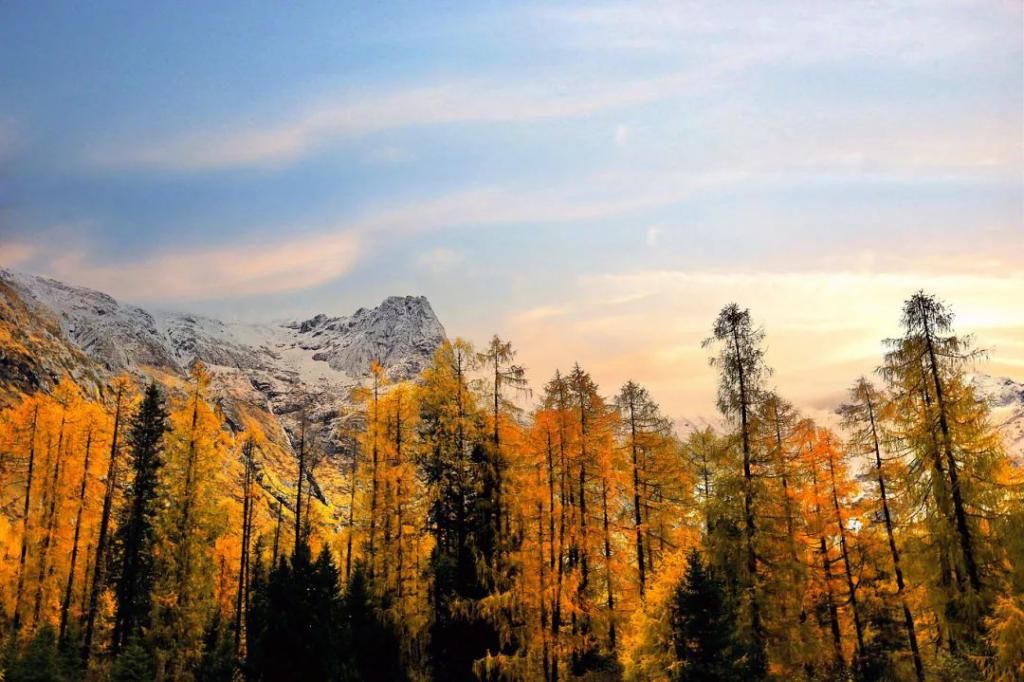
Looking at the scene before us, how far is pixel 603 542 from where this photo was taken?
29.2 m

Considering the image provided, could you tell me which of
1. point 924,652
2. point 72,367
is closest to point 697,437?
point 924,652

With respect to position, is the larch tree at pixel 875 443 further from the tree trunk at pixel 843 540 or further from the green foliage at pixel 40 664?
the green foliage at pixel 40 664

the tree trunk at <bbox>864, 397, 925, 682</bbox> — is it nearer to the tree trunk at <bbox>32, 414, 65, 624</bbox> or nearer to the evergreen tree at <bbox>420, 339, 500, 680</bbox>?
the evergreen tree at <bbox>420, 339, 500, 680</bbox>

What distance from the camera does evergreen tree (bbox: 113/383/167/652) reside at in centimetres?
3581

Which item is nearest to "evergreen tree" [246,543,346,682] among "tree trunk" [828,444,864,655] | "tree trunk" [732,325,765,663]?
"tree trunk" [732,325,765,663]

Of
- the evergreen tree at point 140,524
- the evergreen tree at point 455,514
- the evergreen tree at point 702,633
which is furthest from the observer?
the evergreen tree at point 140,524

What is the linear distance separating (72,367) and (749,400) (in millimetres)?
168730

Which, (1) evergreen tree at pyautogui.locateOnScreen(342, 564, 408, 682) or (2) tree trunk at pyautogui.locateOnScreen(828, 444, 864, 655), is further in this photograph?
A: (2) tree trunk at pyautogui.locateOnScreen(828, 444, 864, 655)

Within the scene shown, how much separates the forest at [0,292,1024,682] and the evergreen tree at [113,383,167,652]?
0.19m

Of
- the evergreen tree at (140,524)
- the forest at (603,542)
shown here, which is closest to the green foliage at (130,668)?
the forest at (603,542)

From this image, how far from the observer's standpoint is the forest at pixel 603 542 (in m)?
22.7

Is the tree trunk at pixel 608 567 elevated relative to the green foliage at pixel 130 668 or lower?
elevated

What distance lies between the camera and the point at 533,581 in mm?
26234

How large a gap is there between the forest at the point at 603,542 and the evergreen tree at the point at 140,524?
188 mm
